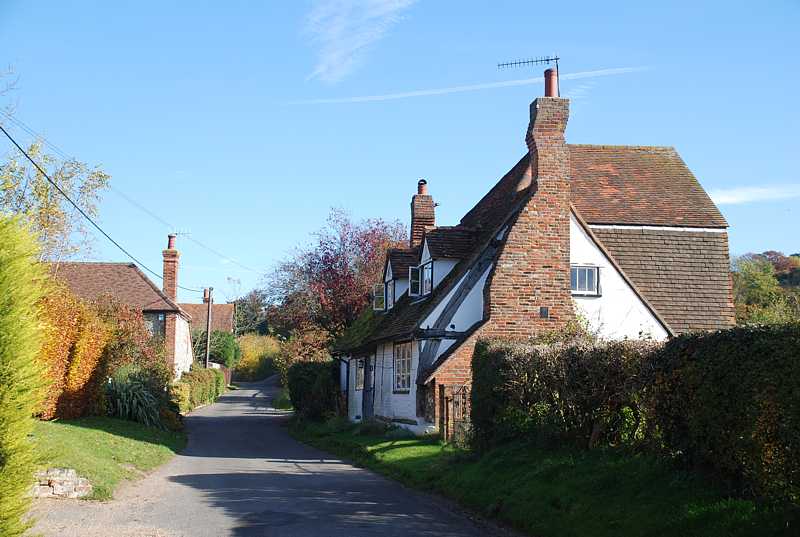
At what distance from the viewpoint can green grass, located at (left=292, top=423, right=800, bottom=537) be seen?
865 centimetres

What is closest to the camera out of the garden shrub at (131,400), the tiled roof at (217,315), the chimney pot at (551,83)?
the chimney pot at (551,83)

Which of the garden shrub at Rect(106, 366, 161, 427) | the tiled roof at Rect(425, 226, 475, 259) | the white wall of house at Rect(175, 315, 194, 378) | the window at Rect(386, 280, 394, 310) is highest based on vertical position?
the tiled roof at Rect(425, 226, 475, 259)

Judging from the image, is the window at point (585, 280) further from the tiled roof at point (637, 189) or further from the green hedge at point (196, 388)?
the green hedge at point (196, 388)

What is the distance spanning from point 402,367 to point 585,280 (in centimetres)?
631

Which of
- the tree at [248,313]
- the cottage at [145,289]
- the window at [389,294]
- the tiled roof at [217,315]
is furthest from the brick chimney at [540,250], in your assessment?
the tree at [248,313]

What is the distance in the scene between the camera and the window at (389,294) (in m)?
32.9

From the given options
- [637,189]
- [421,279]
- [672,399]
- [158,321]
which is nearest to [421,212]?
[421,279]

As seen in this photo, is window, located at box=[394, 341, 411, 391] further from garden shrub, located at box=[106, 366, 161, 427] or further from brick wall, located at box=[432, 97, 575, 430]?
garden shrub, located at box=[106, 366, 161, 427]

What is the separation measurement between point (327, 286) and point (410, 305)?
75.9 feet

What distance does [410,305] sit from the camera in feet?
96.5

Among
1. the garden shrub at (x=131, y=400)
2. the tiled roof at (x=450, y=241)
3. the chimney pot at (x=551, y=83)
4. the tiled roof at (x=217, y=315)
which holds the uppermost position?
the chimney pot at (x=551, y=83)

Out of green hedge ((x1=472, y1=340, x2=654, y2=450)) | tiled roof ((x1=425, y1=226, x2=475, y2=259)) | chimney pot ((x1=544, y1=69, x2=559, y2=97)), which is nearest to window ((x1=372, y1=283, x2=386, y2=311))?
tiled roof ((x1=425, y1=226, x2=475, y2=259))

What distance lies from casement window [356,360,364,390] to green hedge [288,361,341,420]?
3341 millimetres

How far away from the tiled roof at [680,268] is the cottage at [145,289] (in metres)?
30.4
